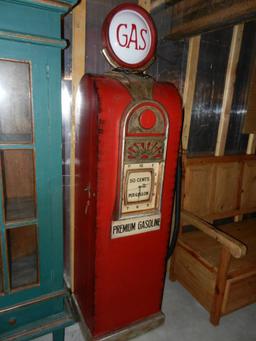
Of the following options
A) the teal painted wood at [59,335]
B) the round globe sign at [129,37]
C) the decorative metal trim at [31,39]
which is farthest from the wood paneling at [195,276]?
the decorative metal trim at [31,39]

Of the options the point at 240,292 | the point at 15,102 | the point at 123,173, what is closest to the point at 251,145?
the point at 240,292

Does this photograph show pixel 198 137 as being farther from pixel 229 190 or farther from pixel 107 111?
pixel 107 111

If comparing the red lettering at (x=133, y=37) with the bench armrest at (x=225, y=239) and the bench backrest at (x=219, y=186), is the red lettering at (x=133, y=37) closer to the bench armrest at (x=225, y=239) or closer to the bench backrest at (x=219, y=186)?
the bench backrest at (x=219, y=186)

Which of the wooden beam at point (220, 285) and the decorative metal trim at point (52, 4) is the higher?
the decorative metal trim at point (52, 4)

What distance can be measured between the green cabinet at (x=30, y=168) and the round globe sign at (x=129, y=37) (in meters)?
0.29

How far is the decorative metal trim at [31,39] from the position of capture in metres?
1.20

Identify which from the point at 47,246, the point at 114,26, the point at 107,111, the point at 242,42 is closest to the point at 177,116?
the point at 107,111

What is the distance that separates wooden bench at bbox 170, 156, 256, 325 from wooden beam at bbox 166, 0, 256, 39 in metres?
1.06

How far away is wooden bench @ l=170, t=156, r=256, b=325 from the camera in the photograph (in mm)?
2006

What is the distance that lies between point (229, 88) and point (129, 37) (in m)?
1.25

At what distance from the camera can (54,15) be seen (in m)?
1.29

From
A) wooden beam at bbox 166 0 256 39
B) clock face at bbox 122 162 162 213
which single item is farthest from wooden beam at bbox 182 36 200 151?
Answer: clock face at bbox 122 162 162 213

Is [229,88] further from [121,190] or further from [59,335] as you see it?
[59,335]

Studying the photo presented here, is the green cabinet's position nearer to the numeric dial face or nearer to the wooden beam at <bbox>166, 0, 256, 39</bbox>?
the numeric dial face
